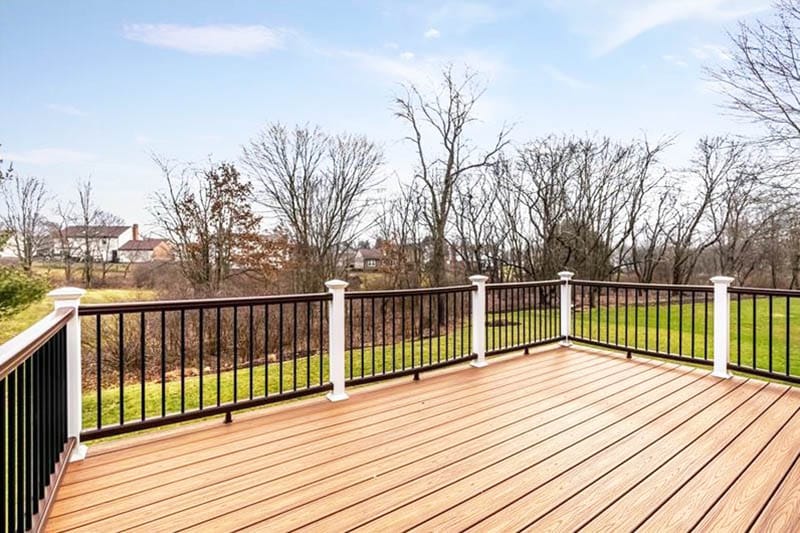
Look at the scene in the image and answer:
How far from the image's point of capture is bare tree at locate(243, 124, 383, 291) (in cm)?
1079

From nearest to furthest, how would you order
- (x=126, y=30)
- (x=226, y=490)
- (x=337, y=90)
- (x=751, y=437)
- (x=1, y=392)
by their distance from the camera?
(x=1, y=392)
(x=226, y=490)
(x=751, y=437)
(x=126, y=30)
(x=337, y=90)

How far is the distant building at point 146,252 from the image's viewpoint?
385 inches

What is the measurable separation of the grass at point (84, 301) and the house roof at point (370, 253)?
5078 mm

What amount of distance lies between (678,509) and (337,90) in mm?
9658

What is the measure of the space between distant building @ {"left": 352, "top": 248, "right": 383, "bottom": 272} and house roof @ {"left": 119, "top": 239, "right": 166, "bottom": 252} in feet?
15.2

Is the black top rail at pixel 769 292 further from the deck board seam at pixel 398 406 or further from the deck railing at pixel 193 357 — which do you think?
the deck board seam at pixel 398 406

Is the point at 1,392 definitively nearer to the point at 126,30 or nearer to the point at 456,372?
the point at 456,372

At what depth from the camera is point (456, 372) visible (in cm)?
436

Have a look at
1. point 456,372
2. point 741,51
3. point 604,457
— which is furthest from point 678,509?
point 741,51

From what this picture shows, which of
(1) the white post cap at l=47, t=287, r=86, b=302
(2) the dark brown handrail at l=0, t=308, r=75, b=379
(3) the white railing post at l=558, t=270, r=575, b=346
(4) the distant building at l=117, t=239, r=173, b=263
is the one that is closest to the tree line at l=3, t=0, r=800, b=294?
(4) the distant building at l=117, t=239, r=173, b=263

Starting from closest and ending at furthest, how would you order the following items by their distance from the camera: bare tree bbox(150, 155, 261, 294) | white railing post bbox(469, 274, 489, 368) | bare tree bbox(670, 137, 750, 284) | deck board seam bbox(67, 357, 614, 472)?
1. deck board seam bbox(67, 357, 614, 472)
2. white railing post bbox(469, 274, 489, 368)
3. bare tree bbox(150, 155, 261, 294)
4. bare tree bbox(670, 137, 750, 284)

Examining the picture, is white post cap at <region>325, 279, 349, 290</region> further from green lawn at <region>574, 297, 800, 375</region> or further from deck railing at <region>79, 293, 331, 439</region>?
green lawn at <region>574, 297, 800, 375</region>

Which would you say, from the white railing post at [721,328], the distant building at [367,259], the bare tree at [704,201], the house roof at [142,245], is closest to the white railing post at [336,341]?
the white railing post at [721,328]

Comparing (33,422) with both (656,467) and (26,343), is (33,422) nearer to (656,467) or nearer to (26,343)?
(26,343)
